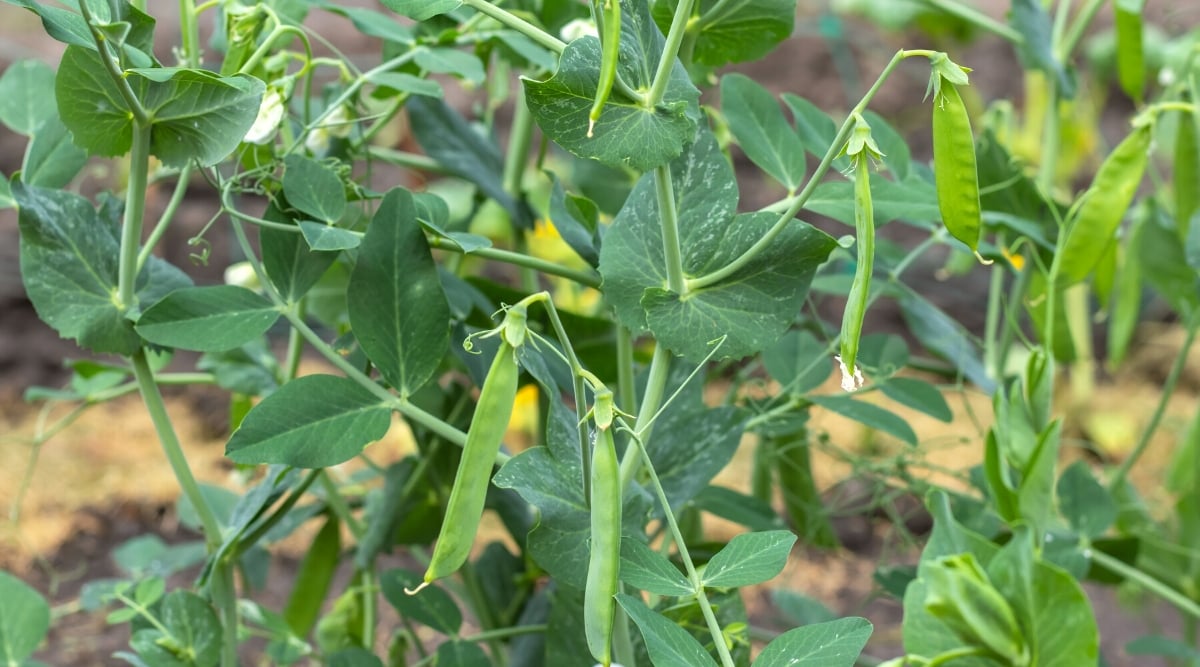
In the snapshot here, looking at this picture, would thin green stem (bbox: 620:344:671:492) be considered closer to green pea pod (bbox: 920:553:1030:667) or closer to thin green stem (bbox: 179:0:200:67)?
green pea pod (bbox: 920:553:1030:667)

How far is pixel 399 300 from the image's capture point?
0.65 metres

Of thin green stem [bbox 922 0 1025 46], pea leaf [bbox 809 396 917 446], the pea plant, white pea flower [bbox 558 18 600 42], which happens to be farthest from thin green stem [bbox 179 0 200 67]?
thin green stem [bbox 922 0 1025 46]

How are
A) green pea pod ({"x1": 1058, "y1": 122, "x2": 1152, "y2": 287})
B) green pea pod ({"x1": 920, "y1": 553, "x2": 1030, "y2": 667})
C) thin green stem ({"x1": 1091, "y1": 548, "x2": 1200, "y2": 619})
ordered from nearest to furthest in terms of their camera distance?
1. green pea pod ({"x1": 920, "y1": 553, "x2": 1030, "y2": 667})
2. green pea pod ({"x1": 1058, "y1": 122, "x2": 1152, "y2": 287})
3. thin green stem ({"x1": 1091, "y1": 548, "x2": 1200, "y2": 619})

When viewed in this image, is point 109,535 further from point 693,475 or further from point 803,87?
point 803,87

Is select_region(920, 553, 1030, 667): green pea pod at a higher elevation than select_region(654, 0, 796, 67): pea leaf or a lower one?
lower

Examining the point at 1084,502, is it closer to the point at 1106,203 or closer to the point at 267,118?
the point at 1106,203

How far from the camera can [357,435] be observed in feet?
2.10

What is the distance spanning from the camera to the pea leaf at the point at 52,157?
75cm

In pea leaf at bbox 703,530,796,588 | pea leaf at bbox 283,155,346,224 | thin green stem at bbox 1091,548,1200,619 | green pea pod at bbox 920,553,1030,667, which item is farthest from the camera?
thin green stem at bbox 1091,548,1200,619

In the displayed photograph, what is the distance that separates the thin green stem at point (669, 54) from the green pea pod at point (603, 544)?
165 millimetres

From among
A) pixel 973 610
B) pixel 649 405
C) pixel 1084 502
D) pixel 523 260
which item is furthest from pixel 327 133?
pixel 1084 502

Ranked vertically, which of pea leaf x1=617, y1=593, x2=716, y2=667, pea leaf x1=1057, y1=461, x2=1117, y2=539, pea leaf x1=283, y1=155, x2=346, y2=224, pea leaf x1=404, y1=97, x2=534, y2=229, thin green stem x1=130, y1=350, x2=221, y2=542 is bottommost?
pea leaf x1=1057, y1=461, x2=1117, y2=539

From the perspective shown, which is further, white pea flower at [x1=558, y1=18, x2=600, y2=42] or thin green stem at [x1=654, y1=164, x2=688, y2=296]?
white pea flower at [x1=558, y1=18, x2=600, y2=42]

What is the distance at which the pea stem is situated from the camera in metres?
0.51
